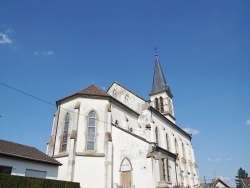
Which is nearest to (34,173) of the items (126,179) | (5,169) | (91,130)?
(5,169)

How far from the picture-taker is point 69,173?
57.8 feet

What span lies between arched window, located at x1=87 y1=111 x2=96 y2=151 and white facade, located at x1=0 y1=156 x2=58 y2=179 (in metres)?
3.54

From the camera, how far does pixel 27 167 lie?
1585 centimetres

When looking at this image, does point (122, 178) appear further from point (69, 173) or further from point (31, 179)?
point (31, 179)

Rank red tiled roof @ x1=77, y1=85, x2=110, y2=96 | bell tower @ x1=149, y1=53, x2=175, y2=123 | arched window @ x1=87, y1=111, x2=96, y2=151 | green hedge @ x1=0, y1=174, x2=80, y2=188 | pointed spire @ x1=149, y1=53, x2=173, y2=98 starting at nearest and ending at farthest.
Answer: green hedge @ x1=0, y1=174, x2=80, y2=188 → arched window @ x1=87, y1=111, x2=96, y2=151 → red tiled roof @ x1=77, y1=85, x2=110, y2=96 → bell tower @ x1=149, y1=53, x2=175, y2=123 → pointed spire @ x1=149, y1=53, x2=173, y2=98

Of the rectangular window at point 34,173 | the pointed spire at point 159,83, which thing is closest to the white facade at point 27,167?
the rectangular window at point 34,173

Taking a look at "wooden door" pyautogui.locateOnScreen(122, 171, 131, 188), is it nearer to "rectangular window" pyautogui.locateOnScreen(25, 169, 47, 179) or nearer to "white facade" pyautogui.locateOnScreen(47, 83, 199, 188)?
"white facade" pyautogui.locateOnScreen(47, 83, 199, 188)

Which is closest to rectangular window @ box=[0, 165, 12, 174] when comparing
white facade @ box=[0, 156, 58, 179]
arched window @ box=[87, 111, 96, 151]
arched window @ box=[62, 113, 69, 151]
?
white facade @ box=[0, 156, 58, 179]

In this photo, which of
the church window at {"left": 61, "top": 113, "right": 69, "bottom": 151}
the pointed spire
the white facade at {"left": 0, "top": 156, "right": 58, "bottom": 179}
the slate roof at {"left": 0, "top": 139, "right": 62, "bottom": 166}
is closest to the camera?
the white facade at {"left": 0, "top": 156, "right": 58, "bottom": 179}

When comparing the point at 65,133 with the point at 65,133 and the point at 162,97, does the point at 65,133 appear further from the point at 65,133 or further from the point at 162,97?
the point at 162,97

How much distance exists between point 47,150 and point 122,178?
8075 mm

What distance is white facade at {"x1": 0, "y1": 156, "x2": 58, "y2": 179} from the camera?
1480 cm

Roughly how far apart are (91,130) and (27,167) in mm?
6560

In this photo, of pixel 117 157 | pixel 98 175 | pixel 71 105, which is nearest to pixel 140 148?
pixel 117 157
